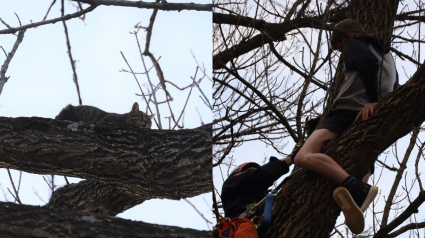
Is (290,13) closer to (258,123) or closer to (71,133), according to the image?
(258,123)

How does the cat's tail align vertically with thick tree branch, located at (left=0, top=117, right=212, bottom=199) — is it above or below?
above

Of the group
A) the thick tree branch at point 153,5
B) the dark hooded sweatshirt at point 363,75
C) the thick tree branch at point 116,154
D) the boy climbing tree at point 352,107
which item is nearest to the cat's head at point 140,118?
the thick tree branch at point 116,154

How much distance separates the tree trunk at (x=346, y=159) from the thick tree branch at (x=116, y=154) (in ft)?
0.73

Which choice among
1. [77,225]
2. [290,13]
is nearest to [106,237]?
[77,225]

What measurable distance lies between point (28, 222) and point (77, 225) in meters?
0.06

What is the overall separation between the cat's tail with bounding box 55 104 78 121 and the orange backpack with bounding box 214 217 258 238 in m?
0.42

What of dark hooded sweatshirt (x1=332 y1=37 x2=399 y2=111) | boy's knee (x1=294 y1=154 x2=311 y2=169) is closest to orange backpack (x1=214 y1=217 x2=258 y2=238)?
boy's knee (x1=294 y1=154 x2=311 y2=169)

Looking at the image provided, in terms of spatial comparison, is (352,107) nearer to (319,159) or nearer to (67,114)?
(319,159)

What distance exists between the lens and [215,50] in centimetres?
195

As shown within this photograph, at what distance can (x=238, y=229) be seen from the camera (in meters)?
1.00

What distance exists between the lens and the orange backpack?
3.26 ft

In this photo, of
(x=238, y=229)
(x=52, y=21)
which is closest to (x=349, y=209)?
(x=238, y=229)

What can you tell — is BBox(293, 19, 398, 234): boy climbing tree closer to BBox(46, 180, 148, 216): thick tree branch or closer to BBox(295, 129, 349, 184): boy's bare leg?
BBox(295, 129, 349, 184): boy's bare leg

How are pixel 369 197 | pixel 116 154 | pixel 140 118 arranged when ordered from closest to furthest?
pixel 116 154, pixel 369 197, pixel 140 118
